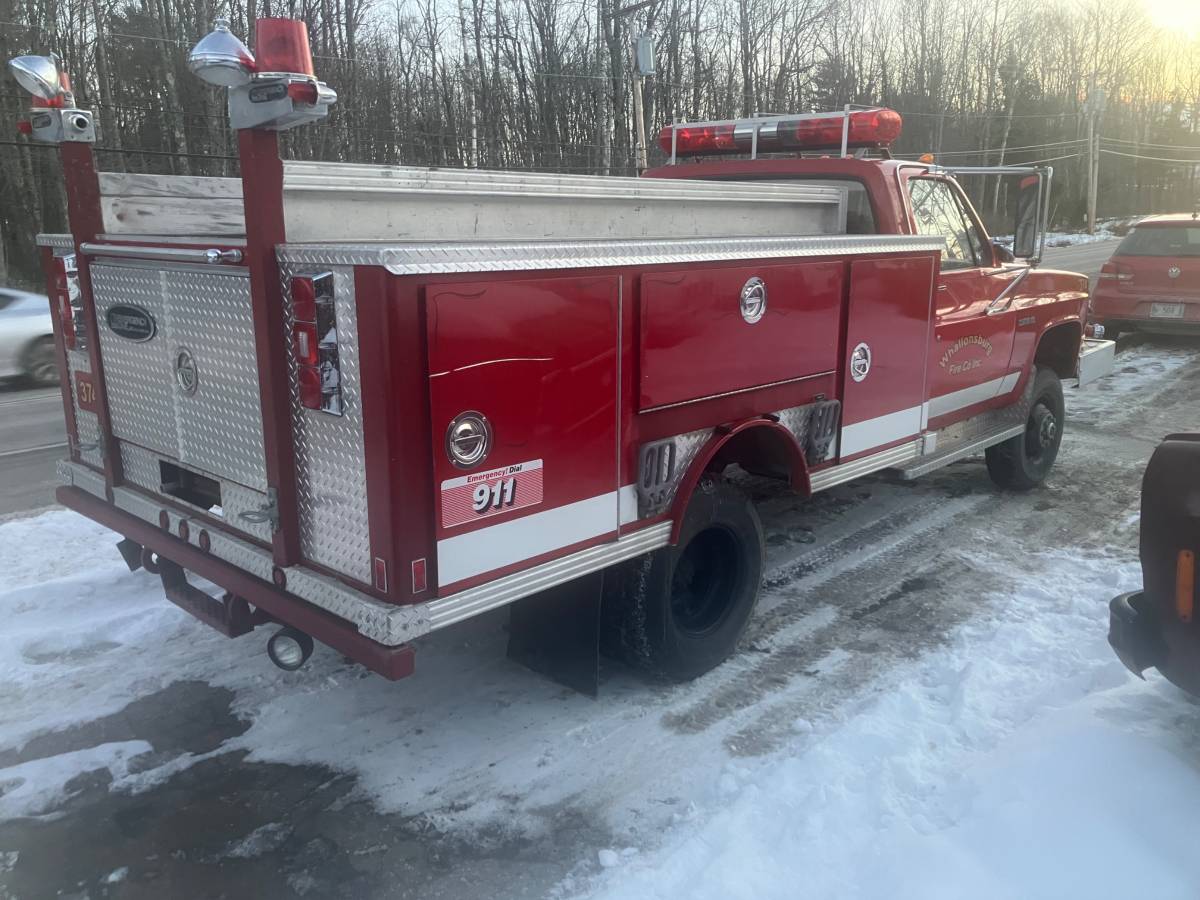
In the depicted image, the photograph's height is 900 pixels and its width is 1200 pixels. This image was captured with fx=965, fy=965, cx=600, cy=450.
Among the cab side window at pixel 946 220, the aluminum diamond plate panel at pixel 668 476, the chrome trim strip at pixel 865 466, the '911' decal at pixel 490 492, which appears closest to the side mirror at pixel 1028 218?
the cab side window at pixel 946 220

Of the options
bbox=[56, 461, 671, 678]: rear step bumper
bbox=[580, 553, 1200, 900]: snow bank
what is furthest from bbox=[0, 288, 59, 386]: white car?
bbox=[580, 553, 1200, 900]: snow bank

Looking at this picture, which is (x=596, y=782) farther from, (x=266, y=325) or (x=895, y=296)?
(x=895, y=296)

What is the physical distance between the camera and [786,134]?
20.8 ft

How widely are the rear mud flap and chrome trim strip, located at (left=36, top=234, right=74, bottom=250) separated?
7.98ft

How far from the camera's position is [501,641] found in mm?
4699

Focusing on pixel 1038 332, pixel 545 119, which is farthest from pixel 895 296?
pixel 545 119

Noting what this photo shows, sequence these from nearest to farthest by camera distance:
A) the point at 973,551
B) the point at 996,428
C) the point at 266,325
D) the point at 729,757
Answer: the point at 266,325
the point at 729,757
the point at 973,551
the point at 996,428

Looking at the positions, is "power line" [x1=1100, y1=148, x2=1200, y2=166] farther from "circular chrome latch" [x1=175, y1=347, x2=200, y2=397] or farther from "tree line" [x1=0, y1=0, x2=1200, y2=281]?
"circular chrome latch" [x1=175, y1=347, x2=200, y2=397]

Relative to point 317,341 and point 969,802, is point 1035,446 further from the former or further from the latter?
point 317,341

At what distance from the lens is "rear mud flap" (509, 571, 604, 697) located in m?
3.84

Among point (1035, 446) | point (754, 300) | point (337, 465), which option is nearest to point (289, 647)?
point (337, 465)

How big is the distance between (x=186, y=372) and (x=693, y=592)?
2.33m

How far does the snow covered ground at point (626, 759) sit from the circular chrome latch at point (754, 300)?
1.62 meters

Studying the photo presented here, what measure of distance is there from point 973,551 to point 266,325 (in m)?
4.55
